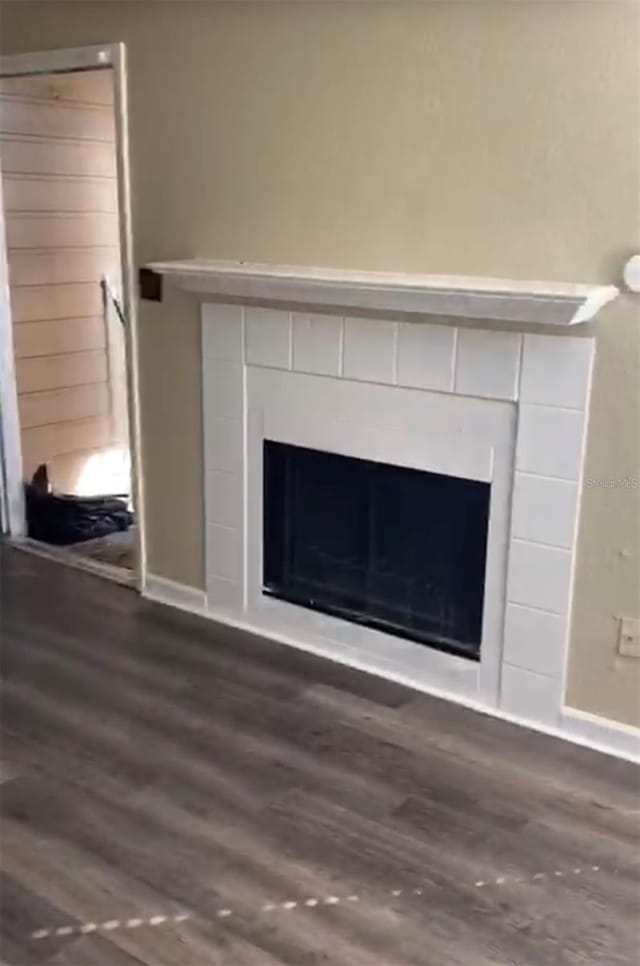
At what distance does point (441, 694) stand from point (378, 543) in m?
0.49

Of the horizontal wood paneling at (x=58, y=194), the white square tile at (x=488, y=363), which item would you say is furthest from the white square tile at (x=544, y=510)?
the horizontal wood paneling at (x=58, y=194)

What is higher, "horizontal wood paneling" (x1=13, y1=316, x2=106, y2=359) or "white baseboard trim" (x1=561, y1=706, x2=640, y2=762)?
"horizontal wood paneling" (x1=13, y1=316, x2=106, y2=359)

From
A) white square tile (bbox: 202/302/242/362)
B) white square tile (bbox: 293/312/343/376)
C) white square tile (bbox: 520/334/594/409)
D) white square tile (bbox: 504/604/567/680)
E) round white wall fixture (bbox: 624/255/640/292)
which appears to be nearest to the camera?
round white wall fixture (bbox: 624/255/640/292)

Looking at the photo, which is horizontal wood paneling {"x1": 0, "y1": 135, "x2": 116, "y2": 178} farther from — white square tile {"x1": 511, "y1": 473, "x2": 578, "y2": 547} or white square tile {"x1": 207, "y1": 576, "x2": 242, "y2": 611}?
white square tile {"x1": 511, "y1": 473, "x2": 578, "y2": 547}

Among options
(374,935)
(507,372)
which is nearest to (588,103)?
(507,372)

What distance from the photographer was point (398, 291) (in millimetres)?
2697

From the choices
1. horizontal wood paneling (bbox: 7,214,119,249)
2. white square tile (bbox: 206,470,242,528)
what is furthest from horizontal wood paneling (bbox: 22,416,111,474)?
white square tile (bbox: 206,470,242,528)

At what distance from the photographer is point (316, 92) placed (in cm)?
292

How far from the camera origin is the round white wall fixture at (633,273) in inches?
94.7

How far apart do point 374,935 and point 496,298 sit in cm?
147

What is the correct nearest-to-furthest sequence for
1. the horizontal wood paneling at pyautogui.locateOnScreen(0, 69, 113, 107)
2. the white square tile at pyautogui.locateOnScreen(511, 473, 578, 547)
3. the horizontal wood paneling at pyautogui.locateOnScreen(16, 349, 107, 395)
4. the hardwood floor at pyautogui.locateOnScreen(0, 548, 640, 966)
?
1. the hardwood floor at pyautogui.locateOnScreen(0, 548, 640, 966)
2. the white square tile at pyautogui.locateOnScreen(511, 473, 578, 547)
3. the horizontal wood paneling at pyautogui.locateOnScreen(0, 69, 113, 107)
4. the horizontal wood paneling at pyautogui.locateOnScreen(16, 349, 107, 395)

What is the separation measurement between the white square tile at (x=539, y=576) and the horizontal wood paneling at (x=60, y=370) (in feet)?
8.18

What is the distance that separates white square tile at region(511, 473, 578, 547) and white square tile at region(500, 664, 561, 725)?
15.5 inches

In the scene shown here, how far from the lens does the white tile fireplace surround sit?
2.68m
